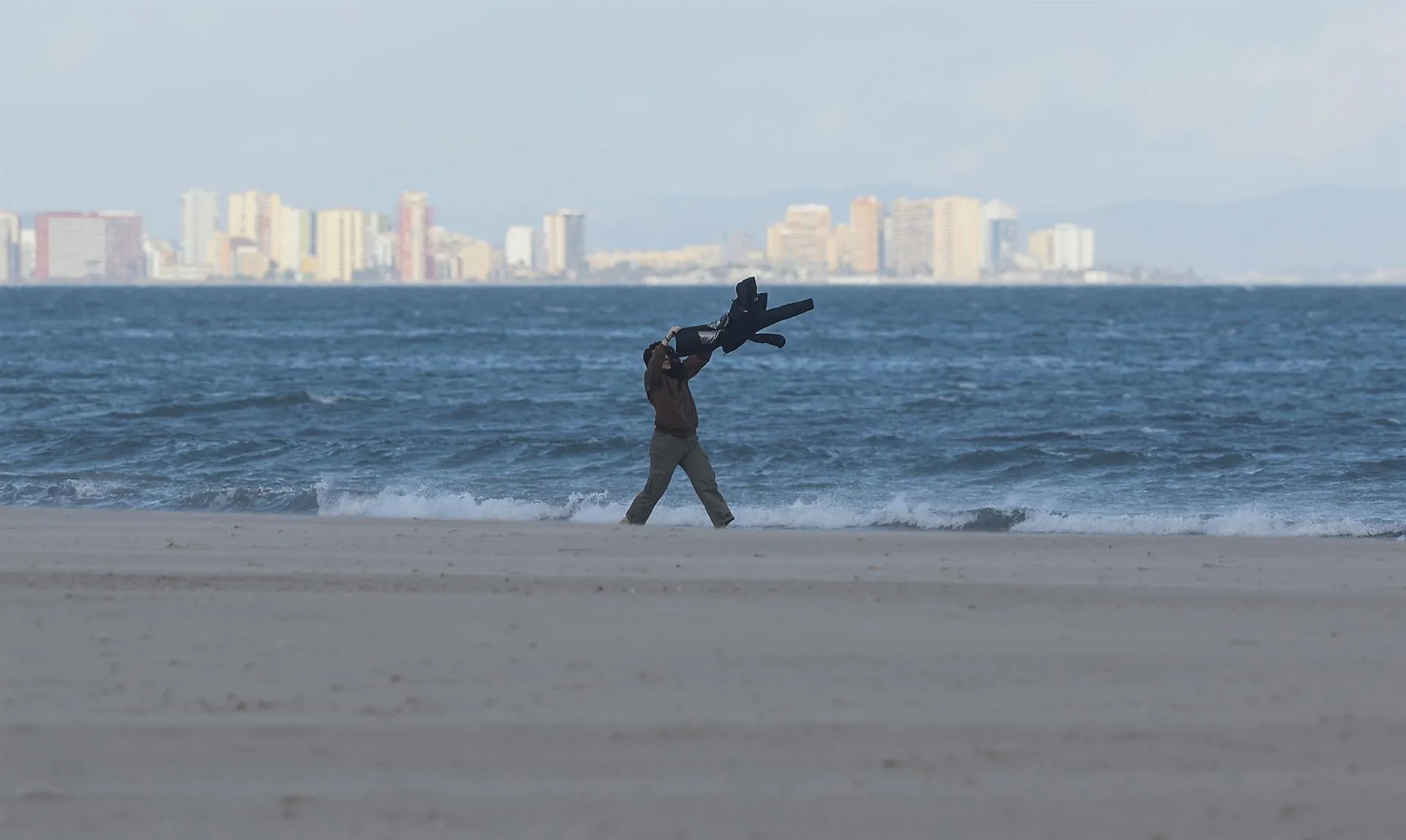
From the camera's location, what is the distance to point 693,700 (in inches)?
227

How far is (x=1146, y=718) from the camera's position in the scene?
5598 mm

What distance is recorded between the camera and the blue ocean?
15055 millimetres

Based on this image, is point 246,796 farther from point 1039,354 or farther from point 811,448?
point 1039,354

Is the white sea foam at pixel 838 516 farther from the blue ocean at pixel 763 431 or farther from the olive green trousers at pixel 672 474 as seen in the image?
the olive green trousers at pixel 672 474

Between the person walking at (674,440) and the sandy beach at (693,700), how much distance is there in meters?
2.24

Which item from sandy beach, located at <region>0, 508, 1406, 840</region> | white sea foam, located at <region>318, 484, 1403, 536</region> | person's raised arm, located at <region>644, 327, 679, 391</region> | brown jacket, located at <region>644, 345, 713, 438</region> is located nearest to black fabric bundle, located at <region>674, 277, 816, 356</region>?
person's raised arm, located at <region>644, 327, 679, 391</region>

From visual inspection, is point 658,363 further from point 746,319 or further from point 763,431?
point 763,431

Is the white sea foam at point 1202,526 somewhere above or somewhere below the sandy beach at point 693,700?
below

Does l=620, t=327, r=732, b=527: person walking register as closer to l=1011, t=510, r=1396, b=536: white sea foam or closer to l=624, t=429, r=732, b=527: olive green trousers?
l=624, t=429, r=732, b=527: olive green trousers

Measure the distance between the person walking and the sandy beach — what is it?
7.36 ft

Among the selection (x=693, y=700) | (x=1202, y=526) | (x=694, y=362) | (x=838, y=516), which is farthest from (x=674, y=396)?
(x=693, y=700)

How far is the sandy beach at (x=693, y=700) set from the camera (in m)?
4.72

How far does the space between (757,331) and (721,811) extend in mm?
6241

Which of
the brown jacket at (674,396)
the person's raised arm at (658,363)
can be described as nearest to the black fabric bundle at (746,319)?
the person's raised arm at (658,363)
